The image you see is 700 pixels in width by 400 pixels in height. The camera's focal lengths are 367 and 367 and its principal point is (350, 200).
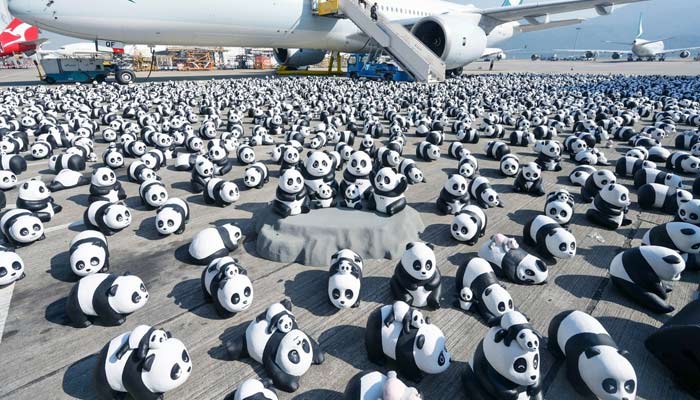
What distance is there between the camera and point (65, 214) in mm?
6484

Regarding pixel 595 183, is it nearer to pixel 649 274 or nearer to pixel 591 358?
pixel 649 274

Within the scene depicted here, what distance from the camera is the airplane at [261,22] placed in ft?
64.3

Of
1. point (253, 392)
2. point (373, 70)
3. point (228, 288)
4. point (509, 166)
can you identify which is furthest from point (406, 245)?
point (373, 70)

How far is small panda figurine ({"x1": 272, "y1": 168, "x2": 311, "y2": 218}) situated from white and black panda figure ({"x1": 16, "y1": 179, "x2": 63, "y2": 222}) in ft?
12.8

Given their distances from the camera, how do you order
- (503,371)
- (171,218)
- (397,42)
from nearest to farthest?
(503,371) < (171,218) < (397,42)

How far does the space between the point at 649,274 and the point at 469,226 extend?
79.0 inches

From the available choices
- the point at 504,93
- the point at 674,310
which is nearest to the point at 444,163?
the point at 674,310

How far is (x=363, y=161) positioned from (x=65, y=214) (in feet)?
17.5

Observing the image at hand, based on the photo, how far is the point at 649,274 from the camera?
3.83 meters

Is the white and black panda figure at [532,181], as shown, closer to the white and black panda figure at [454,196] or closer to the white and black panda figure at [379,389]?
the white and black panda figure at [454,196]

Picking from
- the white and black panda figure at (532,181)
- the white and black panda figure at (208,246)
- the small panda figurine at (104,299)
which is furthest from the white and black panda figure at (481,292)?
the white and black panda figure at (532,181)

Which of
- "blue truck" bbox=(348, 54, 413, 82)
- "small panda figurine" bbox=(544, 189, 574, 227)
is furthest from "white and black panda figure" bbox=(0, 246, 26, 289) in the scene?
"blue truck" bbox=(348, 54, 413, 82)

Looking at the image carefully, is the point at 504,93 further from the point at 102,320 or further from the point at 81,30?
the point at 81,30

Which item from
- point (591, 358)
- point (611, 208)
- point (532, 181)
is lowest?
point (591, 358)
